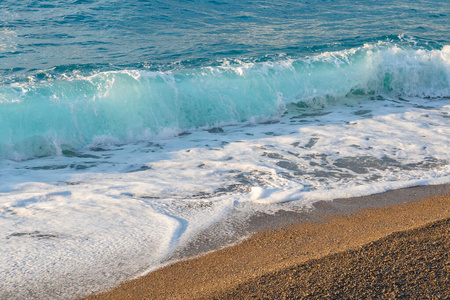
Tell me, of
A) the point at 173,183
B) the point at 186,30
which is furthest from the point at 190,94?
the point at 186,30

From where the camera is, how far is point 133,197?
4.06m

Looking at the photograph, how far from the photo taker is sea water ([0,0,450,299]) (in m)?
3.36

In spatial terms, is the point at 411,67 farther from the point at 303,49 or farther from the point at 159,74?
the point at 159,74

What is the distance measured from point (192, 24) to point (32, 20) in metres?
4.55

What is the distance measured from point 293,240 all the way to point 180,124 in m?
4.22

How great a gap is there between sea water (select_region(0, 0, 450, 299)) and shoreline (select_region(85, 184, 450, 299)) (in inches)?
7.1

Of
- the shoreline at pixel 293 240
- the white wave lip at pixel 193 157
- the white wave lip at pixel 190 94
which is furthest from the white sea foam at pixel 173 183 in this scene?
the white wave lip at pixel 190 94

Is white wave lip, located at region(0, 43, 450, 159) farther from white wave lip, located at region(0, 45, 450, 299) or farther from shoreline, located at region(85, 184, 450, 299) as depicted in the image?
shoreline, located at region(85, 184, 450, 299)

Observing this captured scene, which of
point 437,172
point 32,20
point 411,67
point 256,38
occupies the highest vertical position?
point 32,20

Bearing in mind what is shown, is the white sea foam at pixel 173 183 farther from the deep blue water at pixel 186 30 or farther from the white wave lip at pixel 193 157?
the deep blue water at pixel 186 30

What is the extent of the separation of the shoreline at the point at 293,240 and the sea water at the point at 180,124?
180mm

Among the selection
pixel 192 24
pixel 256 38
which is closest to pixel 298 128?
pixel 256 38

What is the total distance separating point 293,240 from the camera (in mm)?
3207

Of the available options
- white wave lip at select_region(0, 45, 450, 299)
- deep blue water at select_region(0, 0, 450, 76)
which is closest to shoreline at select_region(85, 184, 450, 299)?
white wave lip at select_region(0, 45, 450, 299)
